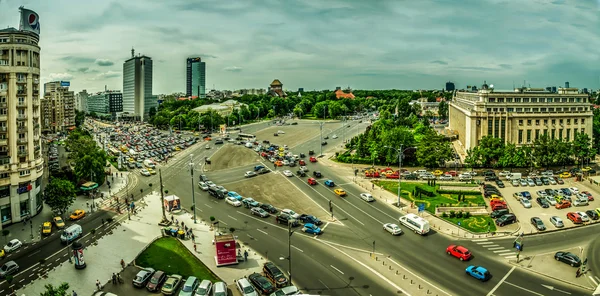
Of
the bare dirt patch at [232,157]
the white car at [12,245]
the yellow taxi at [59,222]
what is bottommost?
the white car at [12,245]

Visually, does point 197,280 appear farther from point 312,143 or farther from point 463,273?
point 312,143

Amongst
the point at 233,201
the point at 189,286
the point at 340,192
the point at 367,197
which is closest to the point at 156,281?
the point at 189,286

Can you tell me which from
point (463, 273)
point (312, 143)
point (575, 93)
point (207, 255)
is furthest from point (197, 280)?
point (575, 93)

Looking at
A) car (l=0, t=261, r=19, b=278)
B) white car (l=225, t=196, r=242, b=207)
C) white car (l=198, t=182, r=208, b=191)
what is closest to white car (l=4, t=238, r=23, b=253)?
car (l=0, t=261, r=19, b=278)

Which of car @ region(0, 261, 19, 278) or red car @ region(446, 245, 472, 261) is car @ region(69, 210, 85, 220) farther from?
red car @ region(446, 245, 472, 261)

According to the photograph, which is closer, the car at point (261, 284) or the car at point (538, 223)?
the car at point (261, 284)

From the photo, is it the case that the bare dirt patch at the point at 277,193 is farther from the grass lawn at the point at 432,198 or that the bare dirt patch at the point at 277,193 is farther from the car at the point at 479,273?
the car at the point at 479,273

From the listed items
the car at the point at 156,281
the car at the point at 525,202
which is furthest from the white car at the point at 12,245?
the car at the point at 525,202
